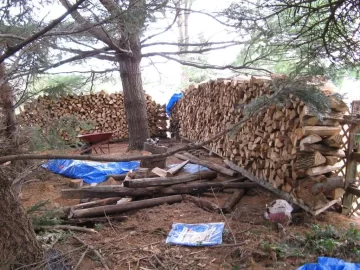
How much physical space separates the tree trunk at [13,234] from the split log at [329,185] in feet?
9.43

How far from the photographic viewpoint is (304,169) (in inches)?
133

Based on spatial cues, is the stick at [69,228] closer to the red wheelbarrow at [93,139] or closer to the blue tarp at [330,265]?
the blue tarp at [330,265]

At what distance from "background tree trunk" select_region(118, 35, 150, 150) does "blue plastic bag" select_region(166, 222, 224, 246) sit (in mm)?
4836

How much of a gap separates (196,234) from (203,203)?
83cm

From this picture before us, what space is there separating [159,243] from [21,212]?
138 cm

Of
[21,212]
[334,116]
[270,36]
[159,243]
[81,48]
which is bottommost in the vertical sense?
[159,243]

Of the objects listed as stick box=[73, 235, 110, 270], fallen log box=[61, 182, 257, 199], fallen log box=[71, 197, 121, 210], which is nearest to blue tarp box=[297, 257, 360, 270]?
stick box=[73, 235, 110, 270]

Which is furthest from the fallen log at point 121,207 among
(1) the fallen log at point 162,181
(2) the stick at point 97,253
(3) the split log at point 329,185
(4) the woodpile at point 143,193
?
(3) the split log at point 329,185

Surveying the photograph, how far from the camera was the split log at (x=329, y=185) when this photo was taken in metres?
3.24

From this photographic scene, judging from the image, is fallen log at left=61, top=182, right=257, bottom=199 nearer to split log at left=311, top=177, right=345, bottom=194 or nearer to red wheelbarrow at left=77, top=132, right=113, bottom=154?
split log at left=311, top=177, right=345, bottom=194

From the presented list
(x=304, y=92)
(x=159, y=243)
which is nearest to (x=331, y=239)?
(x=304, y=92)

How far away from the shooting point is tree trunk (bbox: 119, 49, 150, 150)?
25.2ft

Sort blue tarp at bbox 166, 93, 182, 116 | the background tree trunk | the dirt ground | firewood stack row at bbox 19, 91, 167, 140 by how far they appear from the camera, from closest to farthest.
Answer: the dirt ground → the background tree trunk → firewood stack row at bbox 19, 91, 167, 140 → blue tarp at bbox 166, 93, 182, 116

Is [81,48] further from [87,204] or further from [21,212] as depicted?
[21,212]
